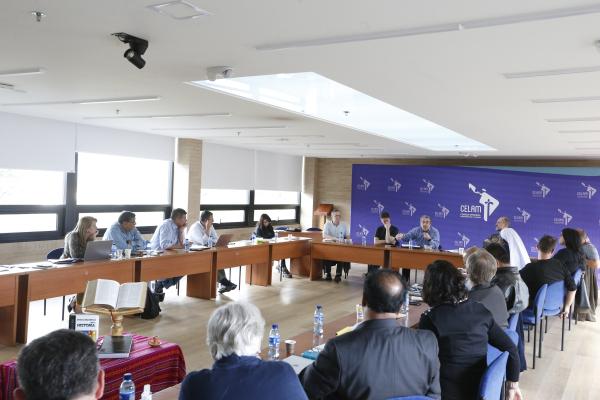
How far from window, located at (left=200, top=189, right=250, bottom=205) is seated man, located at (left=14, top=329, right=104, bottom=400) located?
9488mm

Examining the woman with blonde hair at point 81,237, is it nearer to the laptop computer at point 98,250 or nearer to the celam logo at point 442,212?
the laptop computer at point 98,250

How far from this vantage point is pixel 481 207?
11.2 metres

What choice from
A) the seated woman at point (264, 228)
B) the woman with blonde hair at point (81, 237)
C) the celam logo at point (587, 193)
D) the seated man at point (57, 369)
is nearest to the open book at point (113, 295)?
the seated man at point (57, 369)

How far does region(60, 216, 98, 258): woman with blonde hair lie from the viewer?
5648mm

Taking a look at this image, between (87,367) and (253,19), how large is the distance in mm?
2075

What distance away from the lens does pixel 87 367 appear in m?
1.39

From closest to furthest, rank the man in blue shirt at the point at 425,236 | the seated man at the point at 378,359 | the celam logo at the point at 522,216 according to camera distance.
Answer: the seated man at the point at 378,359
the man in blue shirt at the point at 425,236
the celam logo at the point at 522,216

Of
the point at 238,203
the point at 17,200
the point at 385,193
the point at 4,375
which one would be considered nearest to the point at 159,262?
the point at 17,200

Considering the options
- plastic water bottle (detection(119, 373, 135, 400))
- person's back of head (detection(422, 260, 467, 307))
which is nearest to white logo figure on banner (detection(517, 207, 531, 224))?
person's back of head (detection(422, 260, 467, 307))

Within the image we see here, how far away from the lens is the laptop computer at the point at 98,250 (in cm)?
555

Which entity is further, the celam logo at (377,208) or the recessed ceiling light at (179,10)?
the celam logo at (377,208)

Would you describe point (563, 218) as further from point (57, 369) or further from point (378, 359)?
point (57, 369)

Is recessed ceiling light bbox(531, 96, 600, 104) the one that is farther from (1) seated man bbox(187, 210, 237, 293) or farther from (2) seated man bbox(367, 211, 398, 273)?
(1) seated man bbox(187, 210, 237, 293)

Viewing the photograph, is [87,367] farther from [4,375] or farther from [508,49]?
[508,49]
